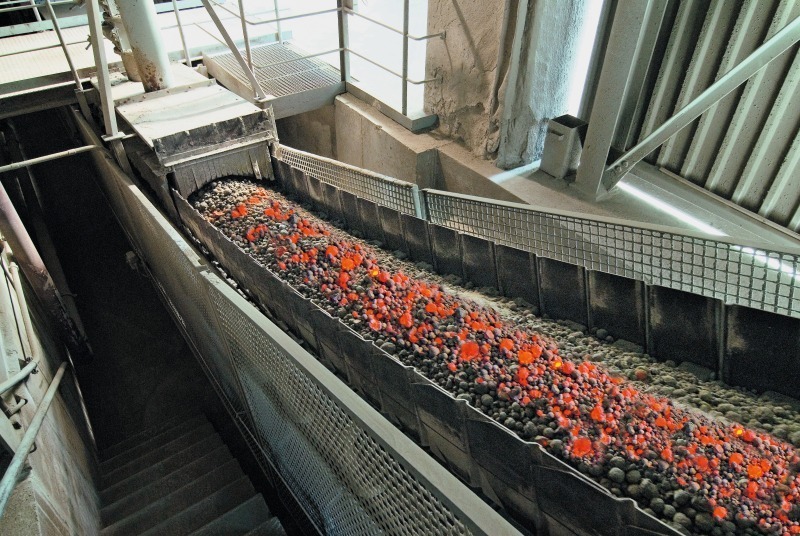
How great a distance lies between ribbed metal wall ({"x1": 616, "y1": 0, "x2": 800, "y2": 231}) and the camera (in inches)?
118

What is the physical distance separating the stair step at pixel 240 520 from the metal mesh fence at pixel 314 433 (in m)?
0.16

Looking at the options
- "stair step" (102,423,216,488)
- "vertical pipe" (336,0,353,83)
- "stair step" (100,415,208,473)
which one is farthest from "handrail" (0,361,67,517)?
"vertical pipe" (336,0,353,83)

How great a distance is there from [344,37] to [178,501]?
4.11 meters

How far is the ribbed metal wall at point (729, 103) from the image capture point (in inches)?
118

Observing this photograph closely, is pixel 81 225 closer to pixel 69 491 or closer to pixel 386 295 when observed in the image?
pixel 69 491

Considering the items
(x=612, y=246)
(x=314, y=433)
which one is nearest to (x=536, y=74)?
(x=612, y=246)

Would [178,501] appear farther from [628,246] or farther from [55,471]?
[628,246]

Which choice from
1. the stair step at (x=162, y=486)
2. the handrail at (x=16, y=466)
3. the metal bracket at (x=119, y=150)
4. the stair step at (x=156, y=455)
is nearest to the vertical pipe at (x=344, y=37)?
the metal bracket at (x=119, y=150)

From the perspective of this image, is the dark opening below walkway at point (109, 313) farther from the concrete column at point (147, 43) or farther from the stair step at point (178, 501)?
the concrete column at point (147, 43)

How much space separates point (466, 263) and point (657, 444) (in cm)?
131

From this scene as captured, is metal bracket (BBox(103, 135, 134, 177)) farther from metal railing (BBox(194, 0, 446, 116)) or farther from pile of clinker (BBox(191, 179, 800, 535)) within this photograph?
pile of clinker (BBox(191, 179, 800, 535))

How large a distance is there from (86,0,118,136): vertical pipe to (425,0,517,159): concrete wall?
2.38 meters

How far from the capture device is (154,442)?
3.35 metres

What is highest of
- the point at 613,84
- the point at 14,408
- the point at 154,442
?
the point at 613,84
